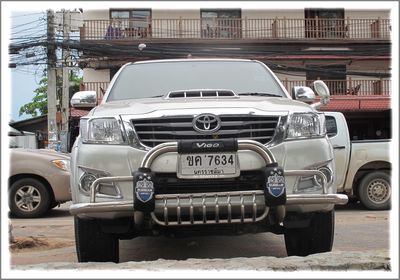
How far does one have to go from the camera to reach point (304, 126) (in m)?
4.07

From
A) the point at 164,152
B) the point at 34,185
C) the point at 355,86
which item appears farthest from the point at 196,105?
the point at 355,86

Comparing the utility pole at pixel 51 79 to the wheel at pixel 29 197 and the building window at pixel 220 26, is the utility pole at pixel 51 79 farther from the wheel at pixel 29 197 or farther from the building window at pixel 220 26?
the wheel at pixel 29 197

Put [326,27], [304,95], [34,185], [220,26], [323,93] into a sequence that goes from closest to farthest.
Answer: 1. [323,93]
2. [304,95]
3. [34,185]
4. [220,26]
5. [326,27]

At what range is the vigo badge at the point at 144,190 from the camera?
3.66 meters

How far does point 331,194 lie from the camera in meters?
Answer: 3.93

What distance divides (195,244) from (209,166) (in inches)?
88.9

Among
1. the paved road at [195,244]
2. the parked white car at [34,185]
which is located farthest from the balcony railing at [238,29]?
the paved road at [195,244]

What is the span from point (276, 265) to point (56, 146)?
14.4 meters

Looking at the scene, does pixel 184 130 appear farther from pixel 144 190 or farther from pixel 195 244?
pixel 195 244

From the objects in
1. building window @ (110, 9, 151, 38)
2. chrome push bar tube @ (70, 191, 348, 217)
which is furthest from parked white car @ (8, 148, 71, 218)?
building window @ (110, 9, 151, 38)

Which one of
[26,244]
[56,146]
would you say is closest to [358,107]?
[56,146]

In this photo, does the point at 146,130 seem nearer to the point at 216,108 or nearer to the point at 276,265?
the point at 216,108

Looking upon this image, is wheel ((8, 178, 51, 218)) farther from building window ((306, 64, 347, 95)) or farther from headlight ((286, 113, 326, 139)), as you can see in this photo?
building window ((306, 64, 347, 95))

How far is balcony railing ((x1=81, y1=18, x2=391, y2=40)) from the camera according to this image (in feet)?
72.0
